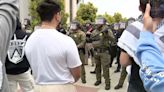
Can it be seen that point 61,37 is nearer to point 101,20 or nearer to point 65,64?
point 65,64

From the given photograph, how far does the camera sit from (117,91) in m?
8.27

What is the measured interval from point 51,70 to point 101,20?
546 centimetres

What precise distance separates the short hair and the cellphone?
4.98 ft

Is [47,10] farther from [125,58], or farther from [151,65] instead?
[151,65]

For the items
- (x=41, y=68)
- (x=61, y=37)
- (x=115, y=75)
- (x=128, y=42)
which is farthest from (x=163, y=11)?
(x=115, y=75)

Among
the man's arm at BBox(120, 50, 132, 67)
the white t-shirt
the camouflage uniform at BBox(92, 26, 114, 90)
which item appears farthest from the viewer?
the camouflage uniform at BBox(92, 26, 114, 90)

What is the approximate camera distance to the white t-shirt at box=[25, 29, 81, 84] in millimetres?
3145

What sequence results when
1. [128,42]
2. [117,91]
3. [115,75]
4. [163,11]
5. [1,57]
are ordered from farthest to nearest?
[115,75]
[117,91]
[128,42]
[163,11]
[1,57]

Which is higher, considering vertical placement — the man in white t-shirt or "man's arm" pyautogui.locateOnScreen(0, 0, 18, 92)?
"man's arm" pyautogui.locateOnScreen(0, 0, 18, 92)

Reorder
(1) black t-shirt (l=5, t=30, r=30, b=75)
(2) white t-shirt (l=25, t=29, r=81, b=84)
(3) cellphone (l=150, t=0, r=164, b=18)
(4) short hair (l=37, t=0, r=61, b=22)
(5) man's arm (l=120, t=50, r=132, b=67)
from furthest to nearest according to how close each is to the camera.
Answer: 1. (1) black t-shirt (l=5, t=30, r=30, b=75)
2. (4) short hair (l=37, t=0, r=61, b=22)
3. (2) white t-shirt (l=25, t=29, r=81, b=84)
4. (5) man's arm (l=120, t=50, r=132, b=67)
5. (3) cellphone (l=150, t=0, r=164, b=18)

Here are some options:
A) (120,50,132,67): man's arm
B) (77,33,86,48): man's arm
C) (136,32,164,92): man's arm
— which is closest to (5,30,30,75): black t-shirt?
(120,50,132,67): man's arm

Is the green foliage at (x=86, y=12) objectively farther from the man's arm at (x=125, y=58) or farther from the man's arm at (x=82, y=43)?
the man's arm at (x=125, y=58)

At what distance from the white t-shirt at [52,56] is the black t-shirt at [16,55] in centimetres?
113

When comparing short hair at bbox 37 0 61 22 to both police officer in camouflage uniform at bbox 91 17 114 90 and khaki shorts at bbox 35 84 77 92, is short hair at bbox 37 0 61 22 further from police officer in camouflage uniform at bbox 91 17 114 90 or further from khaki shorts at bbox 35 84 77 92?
police officer in camouflage uniform at bbox 91 17 114 90
